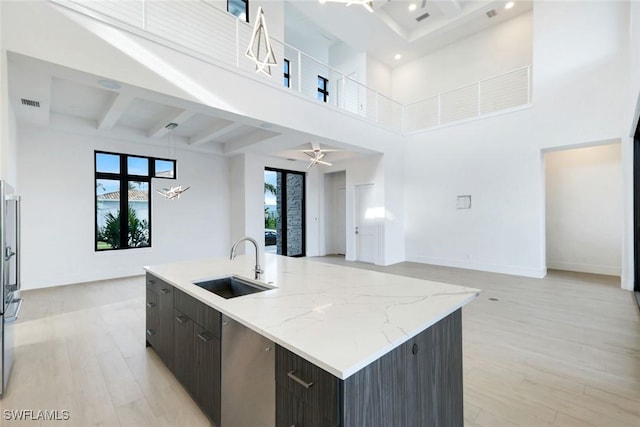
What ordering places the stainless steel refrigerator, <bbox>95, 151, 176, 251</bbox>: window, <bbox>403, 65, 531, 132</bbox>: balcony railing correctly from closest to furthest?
the stainless steel refrigerator
<bbox>95, 151, 176, 251</bbox>: window
<bbox>403, 65, 531, 132</bbox>: balcony railing

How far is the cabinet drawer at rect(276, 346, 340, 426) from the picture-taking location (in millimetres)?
967

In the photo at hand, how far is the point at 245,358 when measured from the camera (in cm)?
142

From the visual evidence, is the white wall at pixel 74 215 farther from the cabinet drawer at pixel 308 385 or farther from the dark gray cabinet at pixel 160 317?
the cabinet drawer at pixel 308 385

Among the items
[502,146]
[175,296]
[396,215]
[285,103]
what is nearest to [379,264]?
[396,215]

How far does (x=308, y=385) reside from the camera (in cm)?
104

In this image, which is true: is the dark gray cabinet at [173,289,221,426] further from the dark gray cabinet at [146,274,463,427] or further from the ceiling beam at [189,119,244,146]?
the ceiling beam at [189,119,244,146]

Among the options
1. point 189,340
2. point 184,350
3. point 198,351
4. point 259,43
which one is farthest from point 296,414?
point 259,43

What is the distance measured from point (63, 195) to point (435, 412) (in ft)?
22.3

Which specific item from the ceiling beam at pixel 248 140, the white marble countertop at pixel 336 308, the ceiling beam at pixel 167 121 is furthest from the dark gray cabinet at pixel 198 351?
the ceiling beam at pixel 248 140

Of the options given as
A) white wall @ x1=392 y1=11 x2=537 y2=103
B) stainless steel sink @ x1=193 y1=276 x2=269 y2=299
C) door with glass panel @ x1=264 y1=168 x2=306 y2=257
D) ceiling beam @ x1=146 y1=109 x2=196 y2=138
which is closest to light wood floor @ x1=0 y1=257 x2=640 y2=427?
stainless steel sink @ x1=193 y1=276 x2=269 y2=299

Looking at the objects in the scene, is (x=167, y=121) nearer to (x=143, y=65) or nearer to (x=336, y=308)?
(x=143, y=65)

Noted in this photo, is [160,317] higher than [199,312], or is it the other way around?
[199,312]

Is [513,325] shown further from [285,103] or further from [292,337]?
[285,103]

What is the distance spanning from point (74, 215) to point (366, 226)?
20.9 feet
